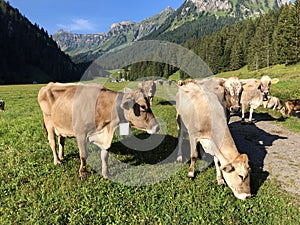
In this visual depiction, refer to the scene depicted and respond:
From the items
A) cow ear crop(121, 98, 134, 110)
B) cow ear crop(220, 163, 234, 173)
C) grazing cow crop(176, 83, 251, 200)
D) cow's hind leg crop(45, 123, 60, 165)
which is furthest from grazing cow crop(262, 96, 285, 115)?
cow's hind leg crop(45, 123, 60, 165)

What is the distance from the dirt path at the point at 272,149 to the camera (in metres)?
7.16

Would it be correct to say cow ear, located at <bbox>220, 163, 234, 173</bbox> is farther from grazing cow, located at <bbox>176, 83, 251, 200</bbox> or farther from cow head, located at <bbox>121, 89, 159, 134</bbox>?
cow head, located at <bbox>121, 89, 159, 134</bbox>

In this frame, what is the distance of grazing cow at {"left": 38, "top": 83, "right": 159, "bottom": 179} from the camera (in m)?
5.80

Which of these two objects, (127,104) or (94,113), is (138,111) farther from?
(94,113)

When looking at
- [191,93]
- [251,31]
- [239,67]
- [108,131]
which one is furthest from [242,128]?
[251,31]

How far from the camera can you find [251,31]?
309ft

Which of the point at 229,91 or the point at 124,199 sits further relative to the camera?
the point at 229,91

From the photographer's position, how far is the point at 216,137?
229 inches

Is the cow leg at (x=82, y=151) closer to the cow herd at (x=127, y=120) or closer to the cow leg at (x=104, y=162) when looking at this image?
the cow herd at (x=127, y=120)

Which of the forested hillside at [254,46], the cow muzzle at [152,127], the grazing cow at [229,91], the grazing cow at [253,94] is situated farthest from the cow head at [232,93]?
the forested hillside at [254,46]

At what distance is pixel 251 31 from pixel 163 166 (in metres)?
102

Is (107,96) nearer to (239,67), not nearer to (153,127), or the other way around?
(153,127)

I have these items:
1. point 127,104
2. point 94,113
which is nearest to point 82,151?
point 94,113

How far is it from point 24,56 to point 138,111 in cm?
16138
